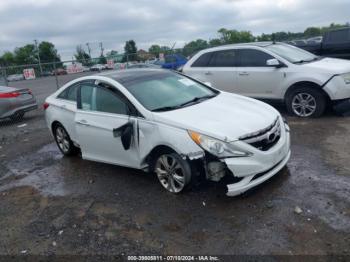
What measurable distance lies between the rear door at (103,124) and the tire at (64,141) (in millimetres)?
1100

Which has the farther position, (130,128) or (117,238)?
(130,128)

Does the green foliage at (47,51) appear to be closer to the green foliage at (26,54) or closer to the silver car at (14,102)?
the green foliage at (26,54)

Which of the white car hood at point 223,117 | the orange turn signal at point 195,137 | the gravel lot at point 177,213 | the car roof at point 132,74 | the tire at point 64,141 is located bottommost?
the gravel lot at point 177,213

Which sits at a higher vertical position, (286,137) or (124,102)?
(124,102)

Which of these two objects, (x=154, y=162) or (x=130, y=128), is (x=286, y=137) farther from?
(x=130, y=128)

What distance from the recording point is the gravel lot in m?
3.47

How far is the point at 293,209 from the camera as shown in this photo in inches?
154

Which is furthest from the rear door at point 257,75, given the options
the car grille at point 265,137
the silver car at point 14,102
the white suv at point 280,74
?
the silver car at point 14,102

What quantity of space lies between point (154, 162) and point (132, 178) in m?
0.80

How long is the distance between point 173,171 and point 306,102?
437 cm

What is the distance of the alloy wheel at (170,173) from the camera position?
4320 mm

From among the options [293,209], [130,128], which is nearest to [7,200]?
[130,128]

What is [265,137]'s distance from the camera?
4125mm

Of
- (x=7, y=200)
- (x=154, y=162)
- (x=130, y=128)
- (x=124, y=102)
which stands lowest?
(x=7, y=200)
